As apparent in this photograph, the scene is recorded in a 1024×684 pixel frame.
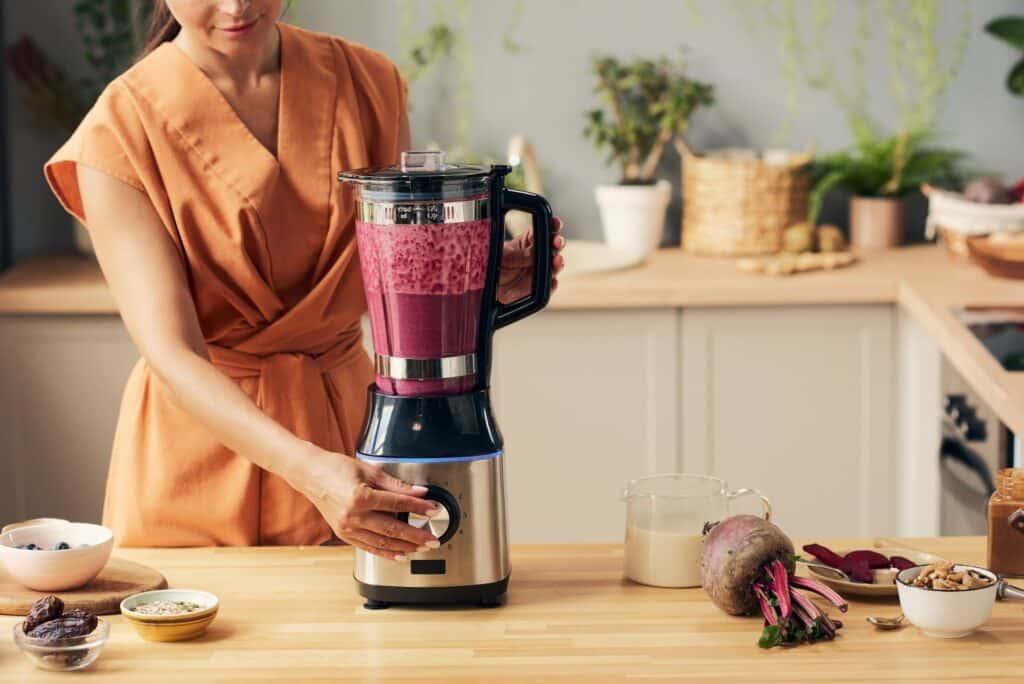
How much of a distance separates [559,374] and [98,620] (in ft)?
6.14

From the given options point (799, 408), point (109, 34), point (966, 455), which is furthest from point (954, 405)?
point (109, 34)

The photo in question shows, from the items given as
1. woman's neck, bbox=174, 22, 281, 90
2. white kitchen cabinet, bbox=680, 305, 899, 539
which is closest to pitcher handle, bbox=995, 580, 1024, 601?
woman's neck, bbox=174, 22, 281, 90

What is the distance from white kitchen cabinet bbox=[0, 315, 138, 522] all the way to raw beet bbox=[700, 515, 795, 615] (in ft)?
6.40

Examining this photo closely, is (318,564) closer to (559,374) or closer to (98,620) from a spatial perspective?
(98,620)

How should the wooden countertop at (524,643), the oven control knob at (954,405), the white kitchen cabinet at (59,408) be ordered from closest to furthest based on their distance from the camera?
1. the wooden countertop at (524,643)
2. the oven control knob at (954,405)
3. the white kitchen cabinet at (59,408)

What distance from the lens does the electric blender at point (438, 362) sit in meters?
1.41

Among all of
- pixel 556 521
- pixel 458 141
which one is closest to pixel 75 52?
pixel 458 141

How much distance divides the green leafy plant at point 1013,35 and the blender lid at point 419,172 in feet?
7.69

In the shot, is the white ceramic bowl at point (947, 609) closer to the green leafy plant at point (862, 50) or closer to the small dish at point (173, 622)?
the small dish at point (173, 622)

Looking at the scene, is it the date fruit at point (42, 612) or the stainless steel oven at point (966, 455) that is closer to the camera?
the date fruit at point (42, 612)

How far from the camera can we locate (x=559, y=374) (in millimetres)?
3137

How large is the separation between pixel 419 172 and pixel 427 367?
0.61 ft

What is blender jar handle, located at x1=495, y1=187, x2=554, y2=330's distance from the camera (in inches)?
56.9

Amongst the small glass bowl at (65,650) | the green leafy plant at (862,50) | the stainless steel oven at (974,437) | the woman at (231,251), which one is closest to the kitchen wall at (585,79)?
the green leafy plant at (862,50)
